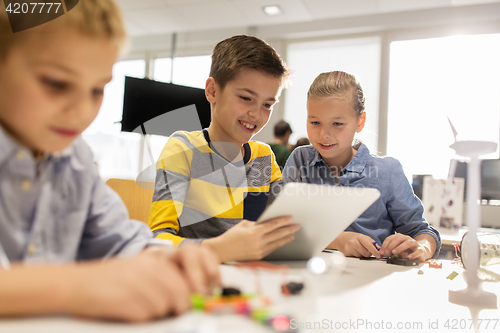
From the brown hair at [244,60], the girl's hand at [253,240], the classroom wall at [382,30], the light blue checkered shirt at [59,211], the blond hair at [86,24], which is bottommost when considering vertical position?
the girl's hand at [253,240]

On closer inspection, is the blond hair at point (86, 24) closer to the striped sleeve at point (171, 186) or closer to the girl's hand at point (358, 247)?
the striped sleeve at point (171, 186)

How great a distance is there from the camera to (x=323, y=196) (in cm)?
62

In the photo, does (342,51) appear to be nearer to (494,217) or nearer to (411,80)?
(411,80)

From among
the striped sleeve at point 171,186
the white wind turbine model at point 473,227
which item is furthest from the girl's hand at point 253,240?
the white wind turbine model at point 473,227

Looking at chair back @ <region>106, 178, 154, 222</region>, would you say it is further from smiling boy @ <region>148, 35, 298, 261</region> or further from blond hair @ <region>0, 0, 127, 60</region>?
blond hair @ <region>0, 0, 127, 60</region>

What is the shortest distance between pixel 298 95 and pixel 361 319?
4.02 metres

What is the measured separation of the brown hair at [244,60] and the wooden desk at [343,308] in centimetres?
62

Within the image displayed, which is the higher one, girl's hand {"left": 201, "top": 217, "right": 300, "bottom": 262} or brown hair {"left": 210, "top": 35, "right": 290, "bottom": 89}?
brown hair {"left": 210, "top": 35, "right": 290, "bottom": 89}

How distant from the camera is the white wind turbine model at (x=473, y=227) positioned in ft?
1.87

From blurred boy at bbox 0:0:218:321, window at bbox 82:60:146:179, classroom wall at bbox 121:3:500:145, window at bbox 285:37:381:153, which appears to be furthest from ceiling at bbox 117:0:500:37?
blurred boy at bbox 0:0:218:321

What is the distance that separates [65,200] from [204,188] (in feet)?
1.79

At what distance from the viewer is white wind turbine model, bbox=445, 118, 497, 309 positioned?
22.5 inches

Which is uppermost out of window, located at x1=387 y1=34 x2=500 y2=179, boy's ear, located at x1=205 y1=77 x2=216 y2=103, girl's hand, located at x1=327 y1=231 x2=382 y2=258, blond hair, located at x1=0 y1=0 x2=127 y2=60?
window, located at x1=387 y1=34 x2=500 y2=179

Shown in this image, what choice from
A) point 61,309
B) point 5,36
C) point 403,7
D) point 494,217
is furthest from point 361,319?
point 403,7
